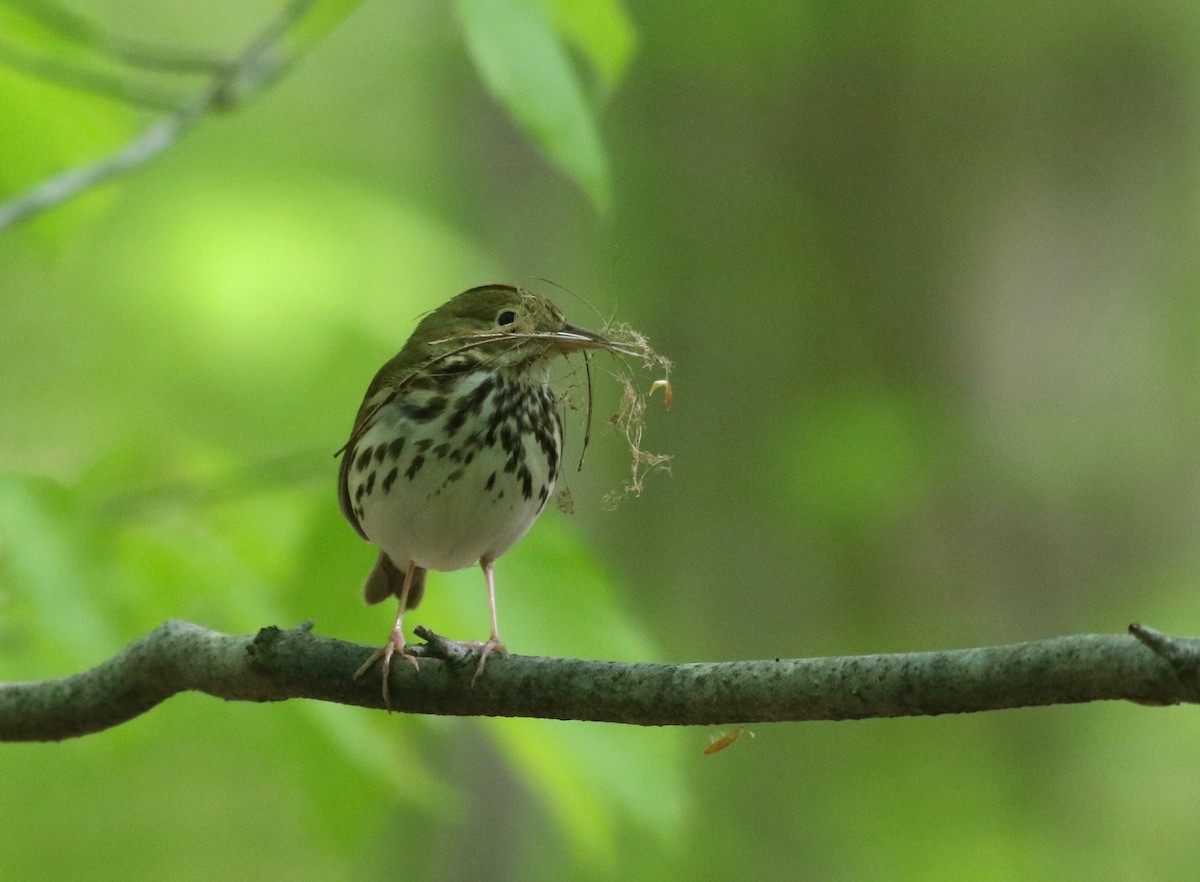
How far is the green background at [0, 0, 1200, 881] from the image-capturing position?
511 centimetres

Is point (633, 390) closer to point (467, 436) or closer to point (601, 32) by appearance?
point (467, 436)

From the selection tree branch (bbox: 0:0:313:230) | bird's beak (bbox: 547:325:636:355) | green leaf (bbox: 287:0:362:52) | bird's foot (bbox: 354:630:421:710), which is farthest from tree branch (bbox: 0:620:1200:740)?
green leaf (bbox: 287:0:362:52)

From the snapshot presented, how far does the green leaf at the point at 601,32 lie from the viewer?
6.57 ft

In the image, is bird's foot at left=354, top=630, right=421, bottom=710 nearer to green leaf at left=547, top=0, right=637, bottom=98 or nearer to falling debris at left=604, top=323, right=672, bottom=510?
falling debris at left=604, top=323, right=672, bottom=510

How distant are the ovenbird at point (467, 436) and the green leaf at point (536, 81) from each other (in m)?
0.72

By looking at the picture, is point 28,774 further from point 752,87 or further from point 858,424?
point 752,87

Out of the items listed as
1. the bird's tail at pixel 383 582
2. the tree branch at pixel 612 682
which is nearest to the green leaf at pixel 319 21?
the tree branch at pixel 612 682

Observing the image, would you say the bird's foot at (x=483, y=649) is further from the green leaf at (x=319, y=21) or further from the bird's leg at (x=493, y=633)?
the green leaf at (x=319, y=21)

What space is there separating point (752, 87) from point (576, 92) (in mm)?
4585

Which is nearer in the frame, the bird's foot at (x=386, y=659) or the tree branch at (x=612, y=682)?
the tree branch at (x=612, y=682)

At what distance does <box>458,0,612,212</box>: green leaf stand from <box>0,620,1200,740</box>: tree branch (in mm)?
707

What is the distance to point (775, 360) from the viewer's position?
645 centimetres

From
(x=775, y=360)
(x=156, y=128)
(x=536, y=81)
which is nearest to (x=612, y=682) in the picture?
(x=536, y=81)

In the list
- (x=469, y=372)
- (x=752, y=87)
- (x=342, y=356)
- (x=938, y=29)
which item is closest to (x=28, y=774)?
(x=342, y=356)
